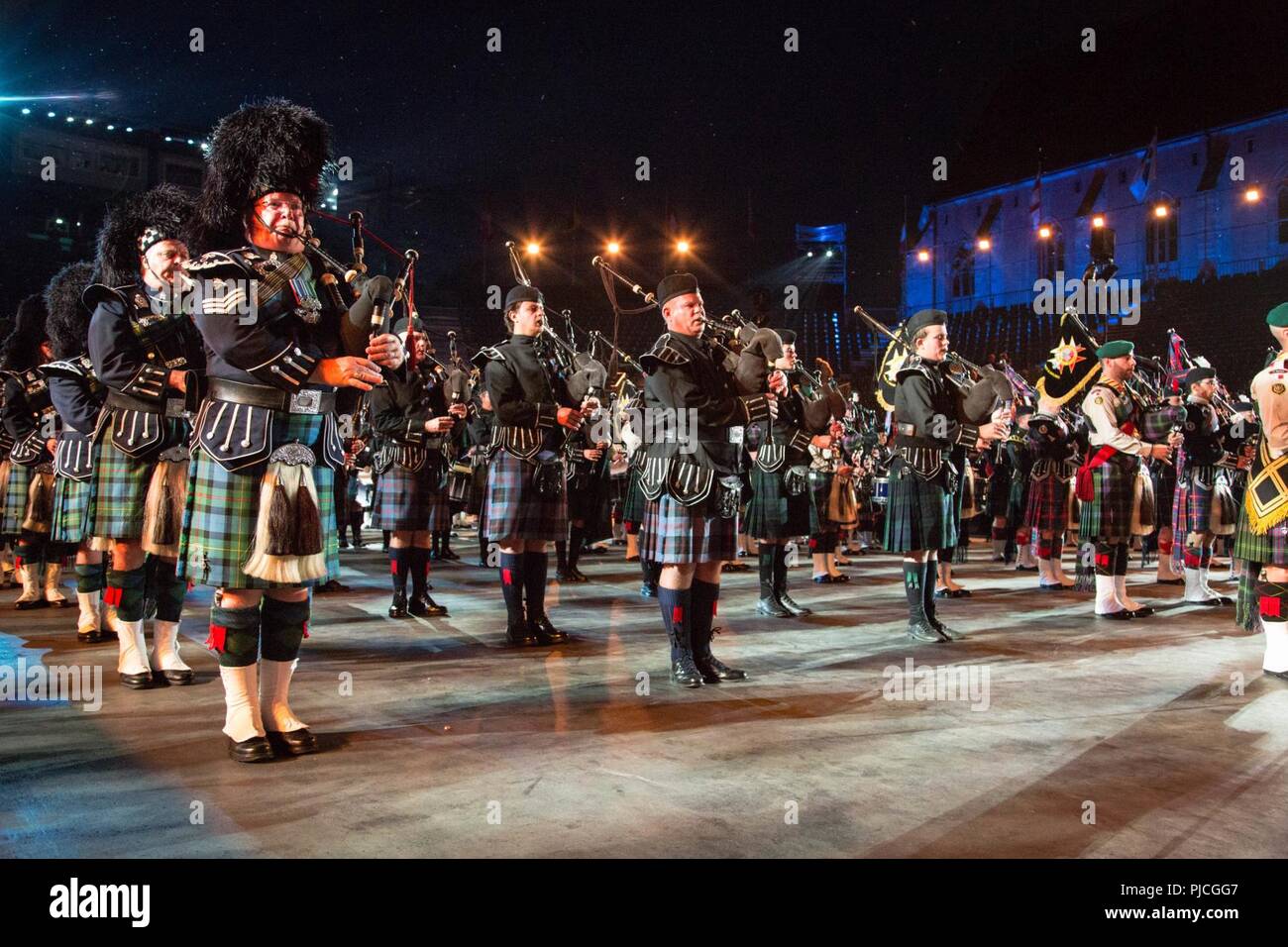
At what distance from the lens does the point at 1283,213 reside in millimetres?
32344

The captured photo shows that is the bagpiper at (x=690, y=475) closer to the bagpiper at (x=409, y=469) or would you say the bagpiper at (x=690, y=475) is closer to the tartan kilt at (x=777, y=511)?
the tartan kilt at (x=777, y=511)

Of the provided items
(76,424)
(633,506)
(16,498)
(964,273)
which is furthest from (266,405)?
(964,273)

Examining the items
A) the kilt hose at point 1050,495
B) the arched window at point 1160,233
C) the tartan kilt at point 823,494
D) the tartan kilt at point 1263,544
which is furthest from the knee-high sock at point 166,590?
the arched window at point 1160,233

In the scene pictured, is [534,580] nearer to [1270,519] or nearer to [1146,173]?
[1270,519]

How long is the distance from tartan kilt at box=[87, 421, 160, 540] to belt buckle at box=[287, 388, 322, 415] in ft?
5.43

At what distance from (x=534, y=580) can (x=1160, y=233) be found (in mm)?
37564

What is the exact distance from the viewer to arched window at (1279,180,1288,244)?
3228 cm

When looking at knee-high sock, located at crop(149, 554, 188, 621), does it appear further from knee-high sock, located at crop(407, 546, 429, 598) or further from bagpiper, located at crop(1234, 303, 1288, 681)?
bagpiper, located at crop(1234, 303, 1288, 681)

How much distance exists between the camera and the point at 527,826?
2.86 metres

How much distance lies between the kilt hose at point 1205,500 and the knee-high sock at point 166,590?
779 cm

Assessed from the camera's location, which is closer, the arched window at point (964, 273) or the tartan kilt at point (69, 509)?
the tartan kilt at point (69, 509)

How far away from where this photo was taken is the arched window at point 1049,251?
40344mm

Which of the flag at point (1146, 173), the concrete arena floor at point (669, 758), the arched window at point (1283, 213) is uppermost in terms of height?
the flag at point (1146, 173)
